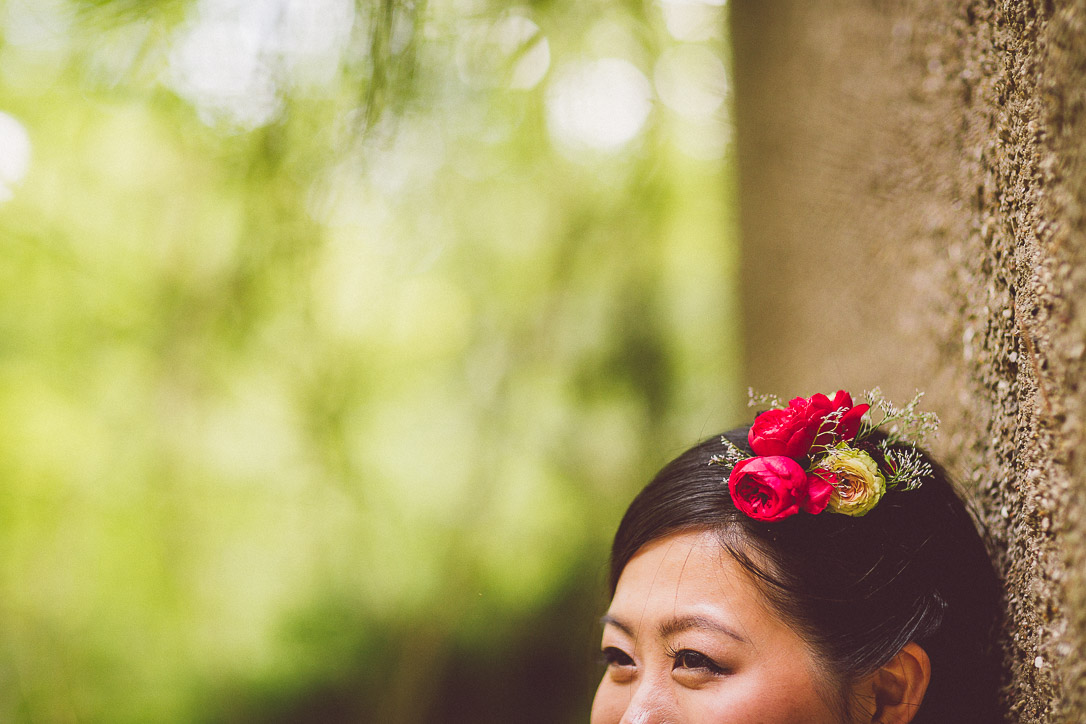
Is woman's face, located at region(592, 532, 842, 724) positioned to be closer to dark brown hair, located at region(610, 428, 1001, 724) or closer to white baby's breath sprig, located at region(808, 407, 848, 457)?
dark brown hair, located at region(610, 428, 1001, 724)

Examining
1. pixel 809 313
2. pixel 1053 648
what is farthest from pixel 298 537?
pixel 1053 648

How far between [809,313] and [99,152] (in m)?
2.96

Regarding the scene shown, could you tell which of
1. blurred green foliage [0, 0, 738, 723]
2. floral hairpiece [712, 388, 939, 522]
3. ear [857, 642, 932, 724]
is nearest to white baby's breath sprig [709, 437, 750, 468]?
floral hairpiece [712, 388, 939, 522]

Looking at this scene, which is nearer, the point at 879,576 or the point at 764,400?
the point at 879,576

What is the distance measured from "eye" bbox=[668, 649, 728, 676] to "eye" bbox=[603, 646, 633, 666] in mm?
126

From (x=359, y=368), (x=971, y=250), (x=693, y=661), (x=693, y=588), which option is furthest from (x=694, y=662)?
(x=359, y=368)

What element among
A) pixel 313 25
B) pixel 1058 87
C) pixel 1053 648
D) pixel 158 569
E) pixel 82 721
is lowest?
pixel 82 721

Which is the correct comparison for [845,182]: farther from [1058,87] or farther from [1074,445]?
[1074,445]

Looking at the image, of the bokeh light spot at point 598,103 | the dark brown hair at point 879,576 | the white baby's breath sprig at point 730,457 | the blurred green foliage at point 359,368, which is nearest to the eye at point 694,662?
the dark brown hair at point 879,576

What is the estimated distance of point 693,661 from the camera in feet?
3.36

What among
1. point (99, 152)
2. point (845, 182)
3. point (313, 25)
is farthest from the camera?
point (99, 152)

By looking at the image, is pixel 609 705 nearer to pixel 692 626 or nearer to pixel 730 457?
pixel 692 626

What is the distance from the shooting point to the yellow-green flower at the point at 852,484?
102 centimetres

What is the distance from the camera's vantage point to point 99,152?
10.1 feet
